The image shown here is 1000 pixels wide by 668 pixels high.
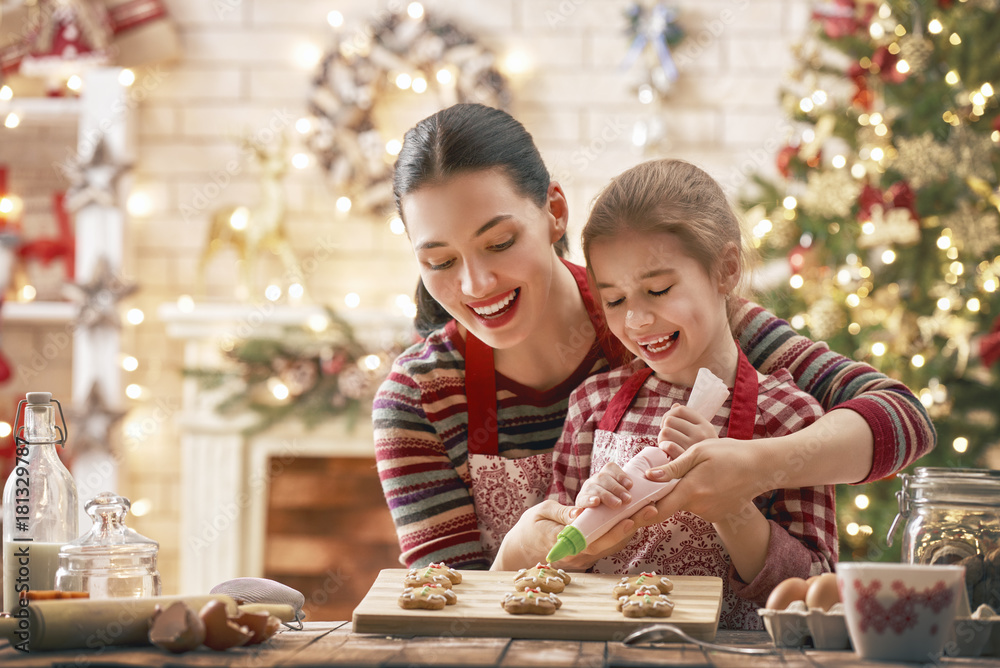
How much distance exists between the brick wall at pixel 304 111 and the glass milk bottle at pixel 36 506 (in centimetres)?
234

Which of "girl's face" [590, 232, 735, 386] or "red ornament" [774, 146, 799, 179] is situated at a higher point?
"red ornament" [774, 146, 799, 179]

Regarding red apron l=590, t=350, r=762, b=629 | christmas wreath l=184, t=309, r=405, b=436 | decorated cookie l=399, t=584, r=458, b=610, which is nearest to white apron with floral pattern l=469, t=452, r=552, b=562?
red apron l=590, t=350, r=762, b=629

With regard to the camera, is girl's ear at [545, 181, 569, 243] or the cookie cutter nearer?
the cookie cutter

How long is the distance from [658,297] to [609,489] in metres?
0.25

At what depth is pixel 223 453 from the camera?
3125 millimetres

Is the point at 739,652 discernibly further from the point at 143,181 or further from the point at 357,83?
the point at 143,181

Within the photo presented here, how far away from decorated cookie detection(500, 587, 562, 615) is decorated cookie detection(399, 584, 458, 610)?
0.19ft

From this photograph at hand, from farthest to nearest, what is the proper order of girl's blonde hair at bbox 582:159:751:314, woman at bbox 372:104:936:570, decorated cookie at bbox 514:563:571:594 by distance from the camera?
girl's blonde hair at bbox 582:159:751:314 < woman at bbox 372:104:936:570 < decorated cookie at bbox 514:563:571:594

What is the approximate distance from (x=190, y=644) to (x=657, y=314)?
61cm

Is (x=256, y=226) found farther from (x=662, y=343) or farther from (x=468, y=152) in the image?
(x=662, y=343)

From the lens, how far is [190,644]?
2.42 ft

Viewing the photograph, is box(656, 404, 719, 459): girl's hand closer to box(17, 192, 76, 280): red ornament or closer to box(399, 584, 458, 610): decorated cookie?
box(399, 584, 458, 610): decorated cookie

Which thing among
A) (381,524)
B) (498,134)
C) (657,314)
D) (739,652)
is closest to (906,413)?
(657,314)

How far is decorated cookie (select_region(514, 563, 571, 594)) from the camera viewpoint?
89 cm
